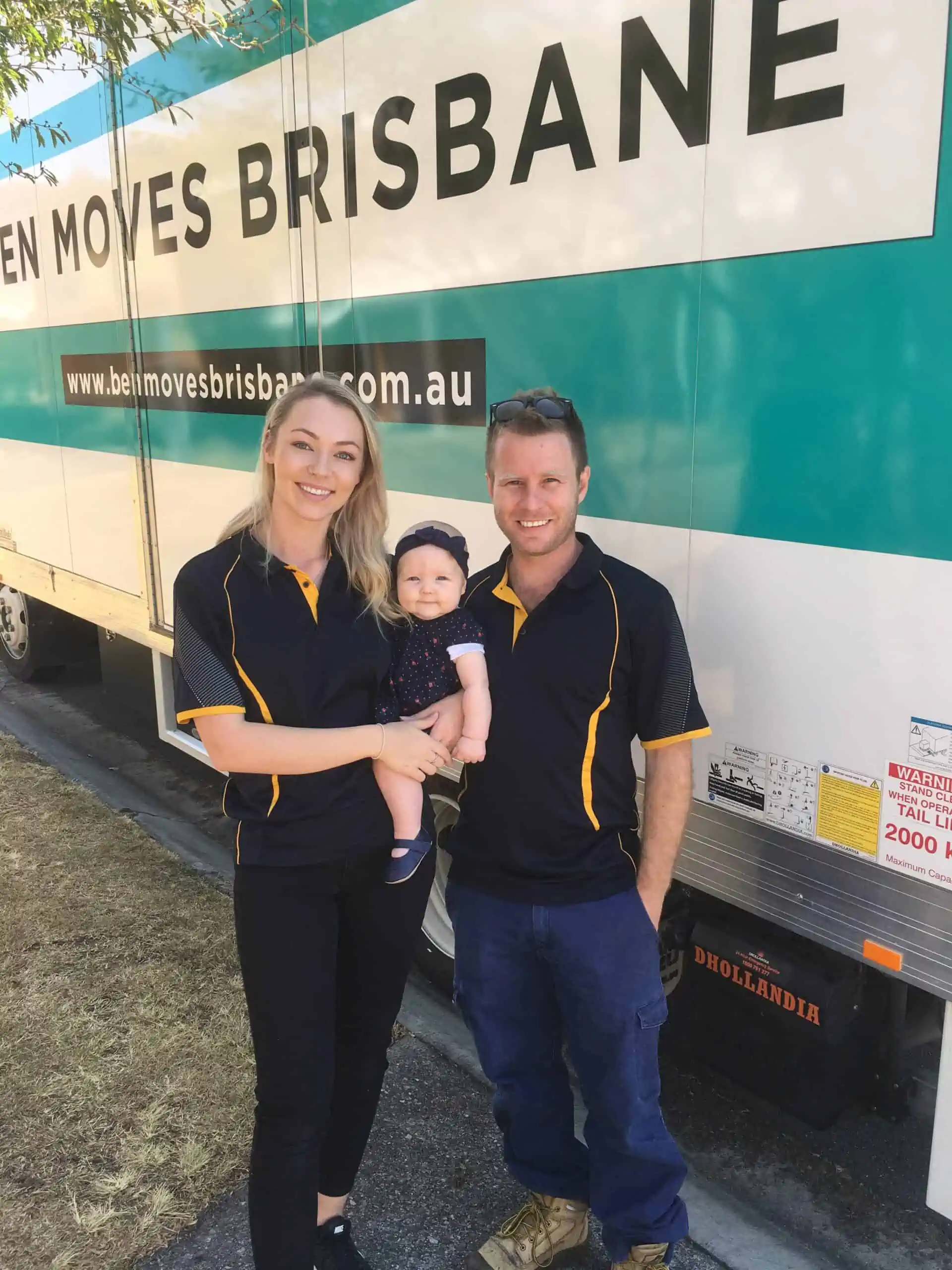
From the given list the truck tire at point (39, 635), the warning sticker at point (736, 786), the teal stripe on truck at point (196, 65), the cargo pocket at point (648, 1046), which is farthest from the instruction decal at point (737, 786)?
the truck tire at point (39, 635)

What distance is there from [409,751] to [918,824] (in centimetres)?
89

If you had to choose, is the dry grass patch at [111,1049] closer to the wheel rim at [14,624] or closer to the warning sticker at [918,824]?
the warning sticker at [918,824]

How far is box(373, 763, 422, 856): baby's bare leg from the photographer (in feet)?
6.04

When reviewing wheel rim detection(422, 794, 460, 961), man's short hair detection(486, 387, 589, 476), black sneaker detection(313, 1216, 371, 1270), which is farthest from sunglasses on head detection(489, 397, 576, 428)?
black sneaker detection(313, 1216, 371, 1270)

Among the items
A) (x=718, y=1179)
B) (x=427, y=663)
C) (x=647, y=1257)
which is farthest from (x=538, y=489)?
(x=718, y=1179)

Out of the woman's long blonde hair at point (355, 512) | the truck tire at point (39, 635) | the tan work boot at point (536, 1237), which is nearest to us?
the woman's long blonde hair at point (355, 512)

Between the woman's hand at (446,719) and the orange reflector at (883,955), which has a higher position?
the woman's hand at (446,719)

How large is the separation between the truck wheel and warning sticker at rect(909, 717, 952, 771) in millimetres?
1605

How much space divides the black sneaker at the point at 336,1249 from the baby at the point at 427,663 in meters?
0.80

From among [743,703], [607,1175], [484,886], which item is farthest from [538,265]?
[607,1175]

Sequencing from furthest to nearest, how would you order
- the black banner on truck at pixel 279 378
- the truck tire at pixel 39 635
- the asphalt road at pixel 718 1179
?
1. the truck tire at pixel 39 635
2. the black banner on truck at pixel 279 378
3. the asphalt road at pixel 718 1179

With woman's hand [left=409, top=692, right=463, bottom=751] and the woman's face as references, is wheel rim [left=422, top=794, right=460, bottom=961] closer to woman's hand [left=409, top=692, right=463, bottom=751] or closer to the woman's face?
woman's hand [left=409, top=692, right=463, bottom=751]

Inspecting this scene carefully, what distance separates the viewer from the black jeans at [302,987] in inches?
70.4

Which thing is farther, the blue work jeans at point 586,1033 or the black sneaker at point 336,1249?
the black sneaker at point 336,1249
